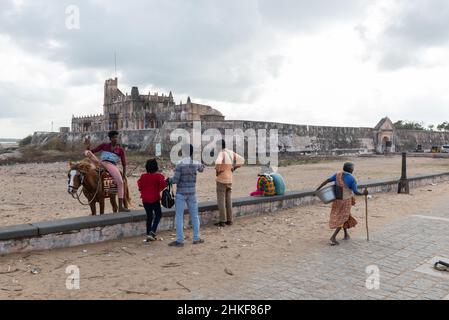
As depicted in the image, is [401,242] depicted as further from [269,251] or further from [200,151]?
[200,151]

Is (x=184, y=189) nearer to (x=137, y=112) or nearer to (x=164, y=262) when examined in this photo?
(x=164, y=262)

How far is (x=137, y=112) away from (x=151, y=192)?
4429 centimetres

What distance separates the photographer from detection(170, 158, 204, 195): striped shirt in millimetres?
5797

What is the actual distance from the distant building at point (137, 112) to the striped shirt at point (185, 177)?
33.4 m

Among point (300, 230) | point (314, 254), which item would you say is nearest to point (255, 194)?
point (300, 230)

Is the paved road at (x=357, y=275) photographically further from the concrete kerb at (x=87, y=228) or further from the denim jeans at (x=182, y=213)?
the concrete kerb at (x=87, y=228)

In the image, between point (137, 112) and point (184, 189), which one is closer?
point (184, 189)

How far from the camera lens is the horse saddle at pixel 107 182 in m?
6.49

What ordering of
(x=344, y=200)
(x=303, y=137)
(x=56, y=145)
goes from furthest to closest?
(x=56, y=145) → (x=303, y=137) → (x=344, y=200)

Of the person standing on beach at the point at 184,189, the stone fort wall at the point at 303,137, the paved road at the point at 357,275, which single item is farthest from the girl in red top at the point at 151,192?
the stone fort wall at the point at 303,137

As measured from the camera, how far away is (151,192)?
5.75 meters

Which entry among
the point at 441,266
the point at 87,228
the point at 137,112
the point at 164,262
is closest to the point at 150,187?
the point at 87,228
